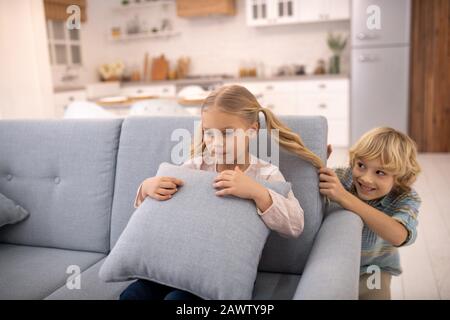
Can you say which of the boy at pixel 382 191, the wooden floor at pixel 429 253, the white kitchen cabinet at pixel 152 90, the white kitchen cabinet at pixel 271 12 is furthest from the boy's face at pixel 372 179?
the white kitchen cabinet at pixel 152 90

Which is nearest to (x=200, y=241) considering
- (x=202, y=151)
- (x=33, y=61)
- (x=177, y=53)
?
(x=202, y=151)

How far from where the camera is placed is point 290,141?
144 cm

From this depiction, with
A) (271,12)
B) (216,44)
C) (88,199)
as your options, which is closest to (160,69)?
(216,44)

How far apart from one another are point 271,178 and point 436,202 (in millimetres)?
2457

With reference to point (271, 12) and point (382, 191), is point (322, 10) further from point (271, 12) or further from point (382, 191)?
point (382, 191)

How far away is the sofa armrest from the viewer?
1.03 meters

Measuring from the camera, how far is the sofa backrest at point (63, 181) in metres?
1.74

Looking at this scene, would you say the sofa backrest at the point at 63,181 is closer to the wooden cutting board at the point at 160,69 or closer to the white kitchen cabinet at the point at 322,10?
the white kitchen cabinet at the point at 322,10

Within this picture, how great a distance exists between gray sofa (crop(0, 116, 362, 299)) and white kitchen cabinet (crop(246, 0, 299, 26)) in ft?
13.5

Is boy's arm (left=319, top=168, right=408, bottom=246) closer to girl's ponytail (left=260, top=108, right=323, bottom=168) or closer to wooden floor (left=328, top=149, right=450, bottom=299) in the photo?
girl's ponytail (left=260, top=108, right=323, bottom=168)

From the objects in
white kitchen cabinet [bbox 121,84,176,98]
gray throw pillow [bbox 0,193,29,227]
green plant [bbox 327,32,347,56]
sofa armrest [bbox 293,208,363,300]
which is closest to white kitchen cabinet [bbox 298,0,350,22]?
green plant [bbox 327,32,347,56]

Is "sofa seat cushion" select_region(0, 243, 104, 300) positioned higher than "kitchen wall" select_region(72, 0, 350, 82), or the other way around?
"kitchen wall" select_region(72, 0, 350, 82)

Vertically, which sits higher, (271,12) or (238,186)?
(271,12)

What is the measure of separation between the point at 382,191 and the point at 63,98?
4.31 m
